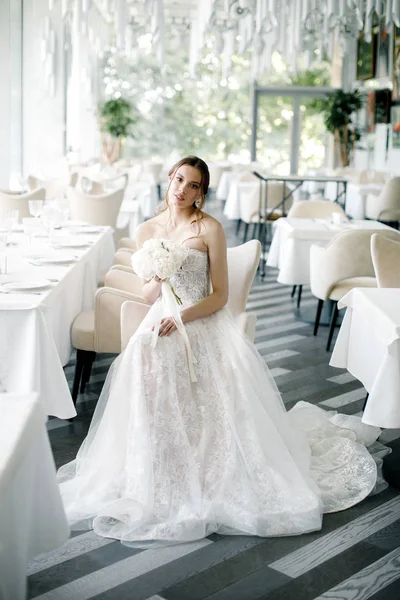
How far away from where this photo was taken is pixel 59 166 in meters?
11.6

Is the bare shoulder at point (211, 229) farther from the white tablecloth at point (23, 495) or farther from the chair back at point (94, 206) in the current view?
the chair back at point (94, 206)

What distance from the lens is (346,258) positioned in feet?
17.9

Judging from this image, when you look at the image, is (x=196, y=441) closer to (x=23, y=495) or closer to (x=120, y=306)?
(x=120, y=306)

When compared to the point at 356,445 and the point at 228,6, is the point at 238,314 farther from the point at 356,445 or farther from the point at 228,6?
the point at 228,6

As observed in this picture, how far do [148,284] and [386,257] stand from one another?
1.54 m

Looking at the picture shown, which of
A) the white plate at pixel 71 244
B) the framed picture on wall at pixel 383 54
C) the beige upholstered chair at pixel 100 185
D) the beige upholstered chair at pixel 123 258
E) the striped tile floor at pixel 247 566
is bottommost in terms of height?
the striped tile floor at pixel 247 566

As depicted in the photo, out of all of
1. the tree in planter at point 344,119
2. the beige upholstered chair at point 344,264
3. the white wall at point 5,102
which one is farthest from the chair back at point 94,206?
the tree in planter at point 344,119

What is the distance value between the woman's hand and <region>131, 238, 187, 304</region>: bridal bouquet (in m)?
0.19

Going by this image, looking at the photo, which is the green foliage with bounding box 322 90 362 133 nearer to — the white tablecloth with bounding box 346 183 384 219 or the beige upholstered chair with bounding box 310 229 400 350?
the white tablecloth with bounding box 346 183 384 219

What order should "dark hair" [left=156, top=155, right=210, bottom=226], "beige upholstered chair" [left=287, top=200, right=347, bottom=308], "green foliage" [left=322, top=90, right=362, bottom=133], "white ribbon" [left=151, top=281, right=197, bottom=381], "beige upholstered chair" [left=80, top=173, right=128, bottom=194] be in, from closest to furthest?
"white ribbon" [left=151, top=281, right=197, bottom=381] → "dark hair" [left=156, top=155, right=210, bottom=226] → "beige upholstered chair" [left=287, top=200, right=347, bottom=308] → "beige upholstered chair" [left=80, top=173, right=128, bottom=194] → "green foliage" [left=322, top=90, right=362, bottom=133]

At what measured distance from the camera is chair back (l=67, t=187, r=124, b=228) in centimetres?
705

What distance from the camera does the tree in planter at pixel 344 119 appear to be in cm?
1614

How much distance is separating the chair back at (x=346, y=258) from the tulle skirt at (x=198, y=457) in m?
2.27

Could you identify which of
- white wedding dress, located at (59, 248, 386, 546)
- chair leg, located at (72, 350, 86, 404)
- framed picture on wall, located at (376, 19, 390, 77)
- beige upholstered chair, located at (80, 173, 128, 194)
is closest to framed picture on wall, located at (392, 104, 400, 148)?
framed picture on wall, located at (376, 19, 390, 77)
